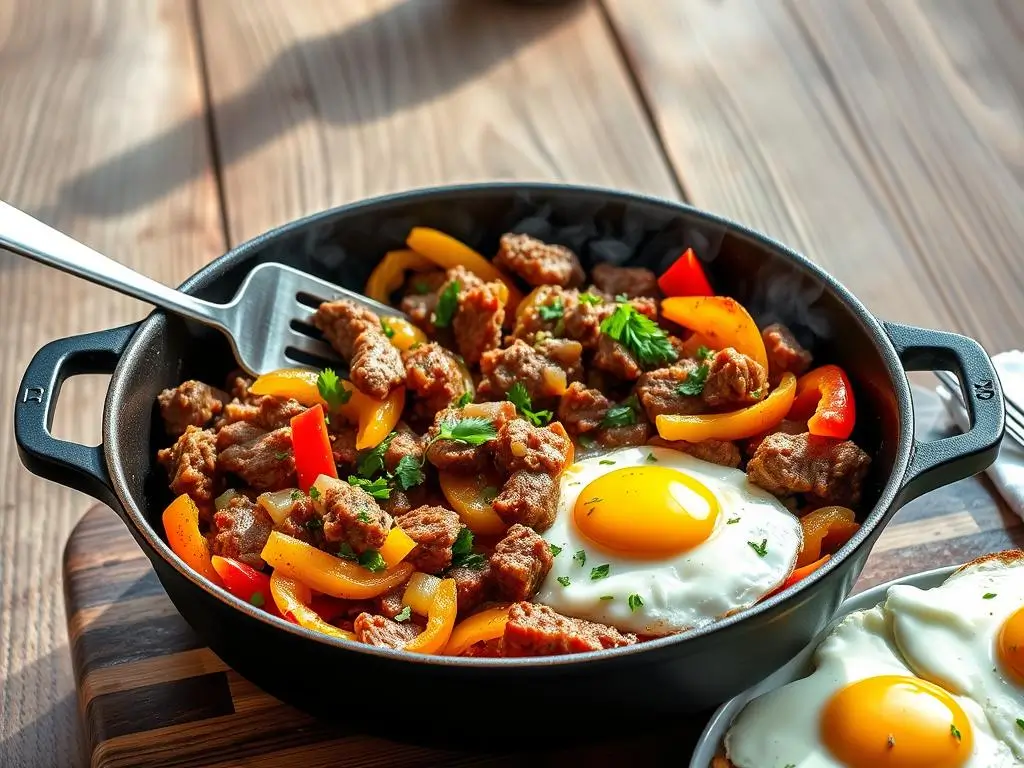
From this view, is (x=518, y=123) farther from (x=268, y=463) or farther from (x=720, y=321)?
(x=268, y=463)

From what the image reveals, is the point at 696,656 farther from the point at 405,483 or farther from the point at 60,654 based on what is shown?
the point at 60,654

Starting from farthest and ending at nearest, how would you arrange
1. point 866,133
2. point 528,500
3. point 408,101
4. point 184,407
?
point 408,101 → point 866,133 → point 184,407 → point 528,500

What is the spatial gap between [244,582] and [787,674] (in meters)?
1.26

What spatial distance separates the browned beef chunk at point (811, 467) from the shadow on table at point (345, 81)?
2.72m

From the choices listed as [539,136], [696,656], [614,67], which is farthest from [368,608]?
[614,67]

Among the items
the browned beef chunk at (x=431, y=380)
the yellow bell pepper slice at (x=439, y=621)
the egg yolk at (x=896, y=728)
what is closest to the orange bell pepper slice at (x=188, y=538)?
the yellow bell pepper slice at (x=439, y=621)

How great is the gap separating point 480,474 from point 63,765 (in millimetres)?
1303

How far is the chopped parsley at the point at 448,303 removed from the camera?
11.4 feet

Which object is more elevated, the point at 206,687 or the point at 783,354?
the point at 783,354

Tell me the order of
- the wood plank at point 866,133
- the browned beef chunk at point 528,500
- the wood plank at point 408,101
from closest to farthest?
the browned beef chunk at point 528,500, the wood plank at point 866,133, the wood plank at point 408,101

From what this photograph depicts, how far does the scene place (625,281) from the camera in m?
3.57

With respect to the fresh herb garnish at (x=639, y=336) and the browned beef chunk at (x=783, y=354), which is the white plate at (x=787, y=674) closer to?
the browned beef chunk at (x=783, y=354)

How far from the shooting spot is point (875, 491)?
306 cm

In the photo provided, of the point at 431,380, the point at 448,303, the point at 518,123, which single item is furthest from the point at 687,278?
the point at 518,123
